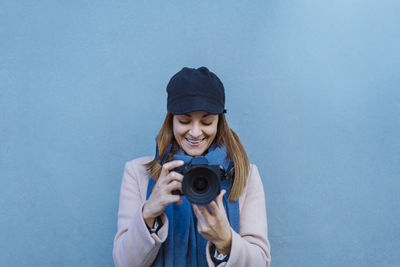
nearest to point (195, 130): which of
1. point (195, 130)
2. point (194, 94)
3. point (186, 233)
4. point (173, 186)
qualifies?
point (195, 130)

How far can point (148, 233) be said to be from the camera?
3.05 ft

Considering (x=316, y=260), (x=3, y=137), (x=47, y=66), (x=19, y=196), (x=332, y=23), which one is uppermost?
(x=332, y=23)

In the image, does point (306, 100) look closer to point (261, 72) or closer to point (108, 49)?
point (261, 72)

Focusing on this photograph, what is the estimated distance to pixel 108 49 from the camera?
1397 mm

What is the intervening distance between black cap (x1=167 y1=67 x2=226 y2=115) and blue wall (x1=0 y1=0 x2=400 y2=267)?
36 centimetres

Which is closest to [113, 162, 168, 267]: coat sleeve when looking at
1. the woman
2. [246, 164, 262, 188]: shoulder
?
the woman

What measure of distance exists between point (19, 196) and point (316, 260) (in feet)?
3.92

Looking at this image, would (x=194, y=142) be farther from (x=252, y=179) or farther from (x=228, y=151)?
(x=252, y=179)

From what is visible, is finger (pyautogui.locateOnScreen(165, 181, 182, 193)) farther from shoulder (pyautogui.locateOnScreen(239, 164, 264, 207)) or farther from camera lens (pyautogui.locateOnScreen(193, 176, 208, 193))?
shoulder (pyautogui.locateOnScreen(239, 164, 264, 207))

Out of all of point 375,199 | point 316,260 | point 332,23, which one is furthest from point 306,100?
point 316,260

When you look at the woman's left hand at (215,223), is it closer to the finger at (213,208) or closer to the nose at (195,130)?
the finger at (213,208)

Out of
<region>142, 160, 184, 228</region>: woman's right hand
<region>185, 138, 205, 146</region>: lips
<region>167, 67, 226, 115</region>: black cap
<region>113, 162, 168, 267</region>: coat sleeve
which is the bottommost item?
<region>113, 162, 168, 267</region>: coat sleeve

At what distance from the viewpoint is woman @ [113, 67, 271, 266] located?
0.93 metres

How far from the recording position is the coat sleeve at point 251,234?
0.93m
